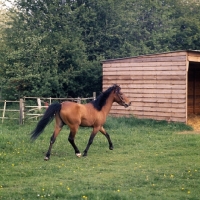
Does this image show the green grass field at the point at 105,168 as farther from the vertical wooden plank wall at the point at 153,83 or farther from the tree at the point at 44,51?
the tree at the point at 44,51

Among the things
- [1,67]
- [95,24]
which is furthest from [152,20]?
[1,67]

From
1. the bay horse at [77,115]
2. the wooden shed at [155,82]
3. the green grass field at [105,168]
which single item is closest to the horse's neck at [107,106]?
the bay horse at [77,115]

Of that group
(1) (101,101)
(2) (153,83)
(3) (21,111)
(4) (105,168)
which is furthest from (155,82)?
(4) (105,168)

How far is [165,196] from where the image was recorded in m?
6.75

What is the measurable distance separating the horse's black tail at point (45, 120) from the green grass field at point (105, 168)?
22.4 inches

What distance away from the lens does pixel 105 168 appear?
907cm

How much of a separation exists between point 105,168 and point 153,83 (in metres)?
9.72

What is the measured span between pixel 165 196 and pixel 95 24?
20.6m

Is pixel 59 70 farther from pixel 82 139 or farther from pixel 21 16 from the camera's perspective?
pixel 82 139

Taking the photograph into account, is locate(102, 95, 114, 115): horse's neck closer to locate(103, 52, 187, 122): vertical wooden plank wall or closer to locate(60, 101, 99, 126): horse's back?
locate(60, 101, 99, 126): horse's back

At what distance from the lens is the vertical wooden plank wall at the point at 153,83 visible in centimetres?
1720

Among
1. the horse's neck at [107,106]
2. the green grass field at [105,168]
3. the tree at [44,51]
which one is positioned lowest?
the green grass field at [105,168]

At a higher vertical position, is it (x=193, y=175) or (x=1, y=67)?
(x=1, y=67)

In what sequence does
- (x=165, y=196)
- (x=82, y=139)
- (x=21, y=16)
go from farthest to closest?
(x=21, y=16) < (x=82, y=139) < (x=165, y=196)
